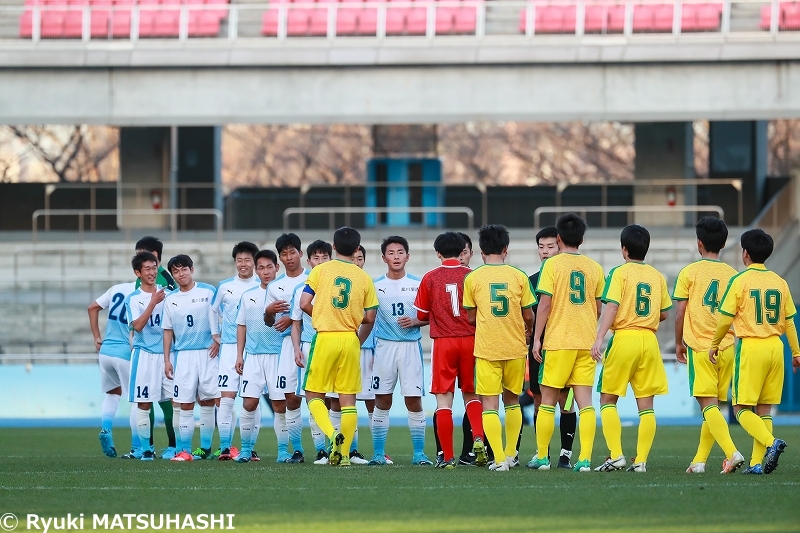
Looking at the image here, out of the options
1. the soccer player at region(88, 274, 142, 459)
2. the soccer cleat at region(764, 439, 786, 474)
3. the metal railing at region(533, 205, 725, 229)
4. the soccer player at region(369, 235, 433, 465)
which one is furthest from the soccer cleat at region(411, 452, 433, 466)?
the metal railing at region(533, 205, 725, 229)

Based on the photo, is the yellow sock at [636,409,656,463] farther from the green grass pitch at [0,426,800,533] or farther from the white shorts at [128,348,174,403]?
the white shorts at [128,348,174,403]

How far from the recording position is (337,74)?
29.1 meters

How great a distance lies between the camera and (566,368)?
10984mm

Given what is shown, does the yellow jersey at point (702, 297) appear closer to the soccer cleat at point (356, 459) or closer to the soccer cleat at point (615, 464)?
the soccer cleat at point (615, 464)

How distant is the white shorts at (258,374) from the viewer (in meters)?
12.9

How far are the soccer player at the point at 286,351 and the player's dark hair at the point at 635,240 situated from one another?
3222 millimetres

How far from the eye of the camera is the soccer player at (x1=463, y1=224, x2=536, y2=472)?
11211 mm

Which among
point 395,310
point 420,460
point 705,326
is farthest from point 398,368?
point 705,326

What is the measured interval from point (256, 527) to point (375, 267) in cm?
2167

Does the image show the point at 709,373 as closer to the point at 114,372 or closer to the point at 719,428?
the point at 719,428

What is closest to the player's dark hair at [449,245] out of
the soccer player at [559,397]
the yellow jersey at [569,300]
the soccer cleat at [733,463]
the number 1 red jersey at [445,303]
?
the number 1 red jersey at [445,303]

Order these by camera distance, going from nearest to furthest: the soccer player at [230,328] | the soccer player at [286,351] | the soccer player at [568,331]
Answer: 1. the soccer player at [568,331]
2. the soccer player at [286,351]
3. the soccer player at [230,328]

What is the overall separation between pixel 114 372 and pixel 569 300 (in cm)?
581

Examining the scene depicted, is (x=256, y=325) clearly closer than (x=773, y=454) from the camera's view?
No
